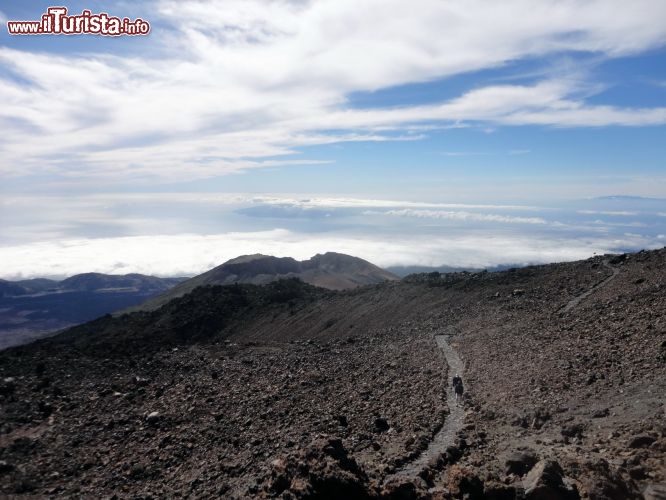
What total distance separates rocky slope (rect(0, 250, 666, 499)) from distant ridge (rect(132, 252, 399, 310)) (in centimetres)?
4075

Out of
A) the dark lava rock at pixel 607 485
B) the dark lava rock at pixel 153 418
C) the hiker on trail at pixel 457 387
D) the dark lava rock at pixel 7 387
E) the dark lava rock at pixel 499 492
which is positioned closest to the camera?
the dark lava rock at pixel 607 485

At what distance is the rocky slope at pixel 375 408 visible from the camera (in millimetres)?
7852

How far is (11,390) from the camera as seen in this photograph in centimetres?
1420

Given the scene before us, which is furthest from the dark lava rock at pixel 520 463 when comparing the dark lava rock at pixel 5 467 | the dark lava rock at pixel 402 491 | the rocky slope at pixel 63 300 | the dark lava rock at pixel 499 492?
the rocky slope at pixel 63 300

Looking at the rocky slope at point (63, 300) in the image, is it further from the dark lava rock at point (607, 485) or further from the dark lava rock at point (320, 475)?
the dark lava rock at point (607, 485)

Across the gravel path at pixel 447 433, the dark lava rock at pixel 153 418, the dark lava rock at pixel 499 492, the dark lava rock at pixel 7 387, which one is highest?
the dark lava rock at pixel 499 492

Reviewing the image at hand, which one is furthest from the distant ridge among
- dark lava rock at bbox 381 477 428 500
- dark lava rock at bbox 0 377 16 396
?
dark lava rock at bbox 381 477 428 500

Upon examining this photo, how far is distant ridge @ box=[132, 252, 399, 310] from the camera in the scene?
63.3 meters

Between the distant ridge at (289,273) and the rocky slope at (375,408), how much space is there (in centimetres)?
4075

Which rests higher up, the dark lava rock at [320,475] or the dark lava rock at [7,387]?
the dark lava rock at [320,475]

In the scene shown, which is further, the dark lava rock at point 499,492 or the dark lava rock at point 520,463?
the dark lava rock at point 520,463

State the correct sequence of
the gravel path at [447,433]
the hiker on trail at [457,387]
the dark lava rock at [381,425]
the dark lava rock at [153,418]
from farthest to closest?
the hiker on trail at [457,387]
the dark lava rock at [153,418]
the dark lava rock at [381,425]
the gravel path at [447,433]

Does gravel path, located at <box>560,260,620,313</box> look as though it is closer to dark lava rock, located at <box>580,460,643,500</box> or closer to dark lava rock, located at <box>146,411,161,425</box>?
dark lava rock, located at <box>580,460,643,500</box>

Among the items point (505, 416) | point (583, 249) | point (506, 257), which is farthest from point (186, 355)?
point (583, 249)
